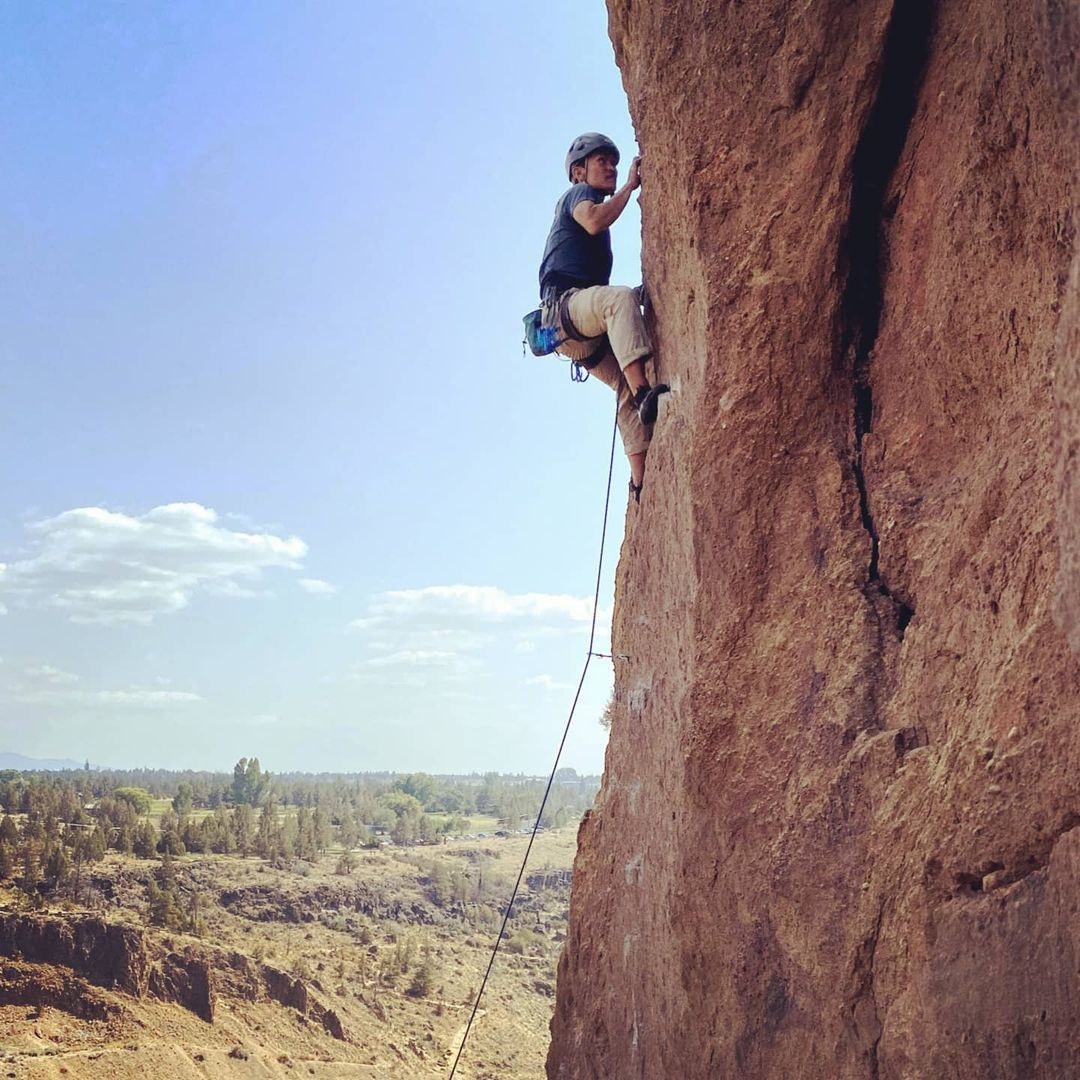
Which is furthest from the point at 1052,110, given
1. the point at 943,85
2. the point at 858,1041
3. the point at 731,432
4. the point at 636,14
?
the point at 858,1041

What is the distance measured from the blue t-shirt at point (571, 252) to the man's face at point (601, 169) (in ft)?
0.22

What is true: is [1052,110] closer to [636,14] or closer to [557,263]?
[636,14]

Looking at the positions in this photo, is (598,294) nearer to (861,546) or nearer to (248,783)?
(861,546)

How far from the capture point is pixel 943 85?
4.99 m

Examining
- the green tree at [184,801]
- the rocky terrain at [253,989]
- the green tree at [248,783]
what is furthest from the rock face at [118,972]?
the green tree at [248,783]

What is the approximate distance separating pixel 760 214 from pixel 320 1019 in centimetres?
2923

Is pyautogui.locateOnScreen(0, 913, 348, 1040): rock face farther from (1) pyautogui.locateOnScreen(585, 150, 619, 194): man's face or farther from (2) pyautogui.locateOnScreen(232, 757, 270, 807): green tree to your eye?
(2) pyautogui.locateOnScreen(232, 757, 270, 807): green tree

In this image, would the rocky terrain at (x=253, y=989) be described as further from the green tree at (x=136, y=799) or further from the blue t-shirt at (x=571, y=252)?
the blue t-shirt at (x=571, y=252)

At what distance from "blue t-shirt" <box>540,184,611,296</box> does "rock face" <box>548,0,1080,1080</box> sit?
1.06 metres

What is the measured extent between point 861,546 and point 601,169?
12.5 feet

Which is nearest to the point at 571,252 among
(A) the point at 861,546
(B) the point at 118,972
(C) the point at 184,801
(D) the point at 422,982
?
(A) the point at 861,546

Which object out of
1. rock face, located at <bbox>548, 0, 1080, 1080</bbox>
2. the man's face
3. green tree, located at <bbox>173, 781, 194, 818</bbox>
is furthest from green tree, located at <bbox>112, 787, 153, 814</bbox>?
rock face, located at <bbox>548, 0, 1080, 1080</bbox>

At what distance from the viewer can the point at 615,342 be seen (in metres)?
7.10

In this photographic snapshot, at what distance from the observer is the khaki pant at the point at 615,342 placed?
7.01 meters
